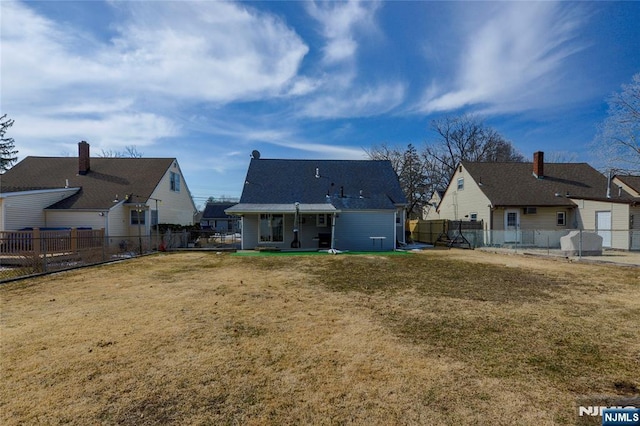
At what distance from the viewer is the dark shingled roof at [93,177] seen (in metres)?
19.3

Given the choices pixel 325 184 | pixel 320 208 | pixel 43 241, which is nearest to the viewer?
pixel 43 241

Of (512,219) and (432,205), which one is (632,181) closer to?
(512,219)

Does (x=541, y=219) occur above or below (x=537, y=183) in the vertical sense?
below

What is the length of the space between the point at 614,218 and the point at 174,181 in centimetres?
2837

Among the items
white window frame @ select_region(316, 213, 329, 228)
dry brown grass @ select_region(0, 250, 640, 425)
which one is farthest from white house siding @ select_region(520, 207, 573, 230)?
dry brown grass @ select_region(0, 250, 640, 425)

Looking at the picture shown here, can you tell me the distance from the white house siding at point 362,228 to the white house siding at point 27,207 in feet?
53.8

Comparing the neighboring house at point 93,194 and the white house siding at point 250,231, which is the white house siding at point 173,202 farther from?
the white house siding at point 250,231

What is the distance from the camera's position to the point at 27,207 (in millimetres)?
16766

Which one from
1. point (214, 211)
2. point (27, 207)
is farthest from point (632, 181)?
point (214, 211)

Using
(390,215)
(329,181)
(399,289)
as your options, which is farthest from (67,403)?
(329,181)

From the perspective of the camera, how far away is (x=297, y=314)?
19.0ft

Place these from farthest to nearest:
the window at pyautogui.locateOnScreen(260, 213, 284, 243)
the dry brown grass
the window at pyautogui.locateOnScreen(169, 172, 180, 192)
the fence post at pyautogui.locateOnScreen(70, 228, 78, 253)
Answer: the window at pyautogui.locateOnScreen(169, 172, 180, 192) → the window at pyautogui.locateOnScreen(260, 213, 284, 243) → the fence post at pyautogui.locateOnScreen(70, 228, 78, 253) → the dry brown grass

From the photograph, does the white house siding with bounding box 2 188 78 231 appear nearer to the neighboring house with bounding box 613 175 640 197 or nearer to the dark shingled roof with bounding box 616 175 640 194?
the neighboring house with bounding box 613 175 640 197

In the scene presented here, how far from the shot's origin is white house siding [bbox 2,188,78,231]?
1546cm
